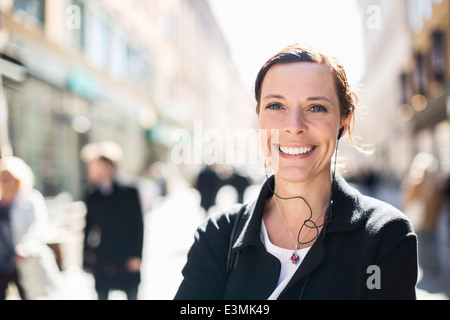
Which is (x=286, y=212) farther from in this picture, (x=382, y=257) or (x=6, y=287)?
(x=6, y=287)

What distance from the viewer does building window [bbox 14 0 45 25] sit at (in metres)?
11.4

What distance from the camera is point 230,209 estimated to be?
173 cm

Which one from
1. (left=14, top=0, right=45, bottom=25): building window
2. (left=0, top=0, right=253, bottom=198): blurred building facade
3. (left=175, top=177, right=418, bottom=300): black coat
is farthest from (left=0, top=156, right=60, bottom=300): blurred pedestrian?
(left=14, top=0, right=45, bottom=25): building window

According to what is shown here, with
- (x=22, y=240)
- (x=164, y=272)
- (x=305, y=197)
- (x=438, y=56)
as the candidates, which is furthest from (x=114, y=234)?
(x=438, y=56)

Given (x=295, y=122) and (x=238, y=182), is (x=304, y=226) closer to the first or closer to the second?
(x=295, y=122)

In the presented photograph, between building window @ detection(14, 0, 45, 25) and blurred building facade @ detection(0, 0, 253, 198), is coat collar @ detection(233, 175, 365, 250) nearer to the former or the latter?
blurred building facade @ detection(0, 0, 253, 198)

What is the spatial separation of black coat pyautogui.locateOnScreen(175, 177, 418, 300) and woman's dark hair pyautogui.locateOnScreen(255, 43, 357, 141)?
10.8 inches

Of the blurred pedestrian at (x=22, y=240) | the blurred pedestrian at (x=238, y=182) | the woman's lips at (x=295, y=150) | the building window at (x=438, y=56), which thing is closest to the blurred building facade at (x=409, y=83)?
the building window at (x=438, y=56)

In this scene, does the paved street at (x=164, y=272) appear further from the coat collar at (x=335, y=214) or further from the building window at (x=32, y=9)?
the building window at (x=32, y=9)

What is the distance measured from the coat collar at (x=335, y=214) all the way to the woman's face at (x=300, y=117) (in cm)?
10

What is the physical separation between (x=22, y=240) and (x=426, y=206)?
17.8 ft

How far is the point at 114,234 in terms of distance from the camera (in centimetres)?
489

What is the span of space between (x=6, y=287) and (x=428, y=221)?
221 inches

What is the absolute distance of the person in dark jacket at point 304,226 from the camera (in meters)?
1.40
